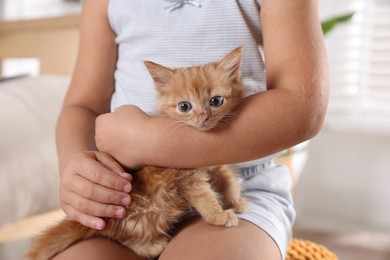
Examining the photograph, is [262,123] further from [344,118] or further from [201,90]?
[344,118]

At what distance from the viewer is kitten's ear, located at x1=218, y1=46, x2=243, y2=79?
2.70ft

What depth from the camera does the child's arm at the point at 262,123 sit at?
0.81 metres

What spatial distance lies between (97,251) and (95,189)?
9 centimetres

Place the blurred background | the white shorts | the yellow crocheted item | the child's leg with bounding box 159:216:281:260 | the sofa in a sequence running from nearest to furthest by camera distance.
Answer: the child's leg with bounding box 159:216:281:260
the white shorts
the yellow crocheted item
the sofa
the blurred background

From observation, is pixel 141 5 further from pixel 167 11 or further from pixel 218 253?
pixel 218 253

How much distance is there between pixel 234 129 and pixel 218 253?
0.19m

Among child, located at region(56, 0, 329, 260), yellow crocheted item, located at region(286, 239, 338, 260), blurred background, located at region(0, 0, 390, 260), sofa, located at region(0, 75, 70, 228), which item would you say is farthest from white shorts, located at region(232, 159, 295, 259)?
blurred background, located at region(0, 0, 390, 260)

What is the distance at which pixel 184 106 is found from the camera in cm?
82

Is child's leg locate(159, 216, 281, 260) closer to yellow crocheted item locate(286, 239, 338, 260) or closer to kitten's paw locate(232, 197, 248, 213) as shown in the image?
kitten's paw locate(232, 197, 248, 213)

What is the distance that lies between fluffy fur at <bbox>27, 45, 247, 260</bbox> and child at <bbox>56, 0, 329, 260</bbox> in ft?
Result: 0.06

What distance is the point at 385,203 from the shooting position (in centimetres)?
206

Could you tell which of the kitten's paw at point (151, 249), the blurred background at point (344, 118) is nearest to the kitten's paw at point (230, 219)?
the kitten's paw at point (151, 249)

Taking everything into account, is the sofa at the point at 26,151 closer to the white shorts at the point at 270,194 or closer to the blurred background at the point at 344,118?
the blurred background at the point at 344,118

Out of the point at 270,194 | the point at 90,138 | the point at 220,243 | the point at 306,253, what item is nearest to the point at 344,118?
the point at 306,253
